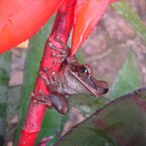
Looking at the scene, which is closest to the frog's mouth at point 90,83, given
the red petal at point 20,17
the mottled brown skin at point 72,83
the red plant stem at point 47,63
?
the mottled brown skin at point 72,83

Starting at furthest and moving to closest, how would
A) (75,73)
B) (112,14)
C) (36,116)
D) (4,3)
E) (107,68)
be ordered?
(112,14), (107,68), (75,73), (36,116), (4,3)

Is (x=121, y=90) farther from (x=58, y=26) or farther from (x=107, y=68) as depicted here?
(x=107, y=68)

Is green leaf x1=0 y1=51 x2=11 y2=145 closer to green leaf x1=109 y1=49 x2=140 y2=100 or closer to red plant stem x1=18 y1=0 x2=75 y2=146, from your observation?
red plant stem x1=18 y1=0 x2=75 y2=146

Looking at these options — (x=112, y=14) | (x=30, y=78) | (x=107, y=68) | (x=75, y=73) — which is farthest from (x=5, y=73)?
(x=112, y=14)

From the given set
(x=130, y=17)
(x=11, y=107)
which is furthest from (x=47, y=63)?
(x=11, y=107)

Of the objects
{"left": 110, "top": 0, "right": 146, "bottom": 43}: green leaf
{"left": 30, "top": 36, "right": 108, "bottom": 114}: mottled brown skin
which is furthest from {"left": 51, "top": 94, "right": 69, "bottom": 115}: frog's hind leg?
{"left": 110, "top": 0, "right": 146, "bottom": 43}: green leaf

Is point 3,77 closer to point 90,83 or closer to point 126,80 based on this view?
point 90,83

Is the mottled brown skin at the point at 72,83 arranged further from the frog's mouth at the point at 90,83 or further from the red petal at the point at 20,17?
the red petal at the point at 20,17
